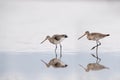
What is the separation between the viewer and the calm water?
5.51 ft

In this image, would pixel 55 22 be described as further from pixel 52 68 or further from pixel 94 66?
pixel 94 66

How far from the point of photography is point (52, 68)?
169 cm

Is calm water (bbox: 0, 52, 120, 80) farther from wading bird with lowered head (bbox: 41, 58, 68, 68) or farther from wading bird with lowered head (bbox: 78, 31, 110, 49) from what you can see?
wading bird with lowered head (bbox: 78, 31, 110, 49)

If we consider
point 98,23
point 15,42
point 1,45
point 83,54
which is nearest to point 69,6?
point 98,23

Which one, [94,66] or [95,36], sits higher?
[95,36]

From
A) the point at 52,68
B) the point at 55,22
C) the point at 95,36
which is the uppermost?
the point at 55,22

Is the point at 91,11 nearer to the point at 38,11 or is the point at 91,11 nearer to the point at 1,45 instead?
the point at 38,11

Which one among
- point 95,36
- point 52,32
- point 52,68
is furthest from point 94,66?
point 52,32

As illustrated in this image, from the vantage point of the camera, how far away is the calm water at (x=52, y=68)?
1.68 meters

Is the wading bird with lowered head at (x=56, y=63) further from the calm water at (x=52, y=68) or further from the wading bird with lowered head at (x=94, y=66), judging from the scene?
the wading bird with lowered head at (x=94, y=66)

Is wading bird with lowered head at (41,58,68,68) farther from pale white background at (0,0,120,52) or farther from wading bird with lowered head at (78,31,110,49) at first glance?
wading bird with lowered head at (78,31,110,49)

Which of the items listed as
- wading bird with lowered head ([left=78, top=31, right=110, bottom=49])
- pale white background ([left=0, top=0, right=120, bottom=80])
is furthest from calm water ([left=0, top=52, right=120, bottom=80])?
wading bird with lowered head ([left=78, top=31, right=110, bottom=49])

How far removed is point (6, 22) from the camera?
5.65 ft

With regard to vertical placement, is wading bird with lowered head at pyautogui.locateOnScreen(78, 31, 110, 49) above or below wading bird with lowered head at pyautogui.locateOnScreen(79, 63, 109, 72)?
above
